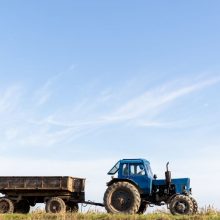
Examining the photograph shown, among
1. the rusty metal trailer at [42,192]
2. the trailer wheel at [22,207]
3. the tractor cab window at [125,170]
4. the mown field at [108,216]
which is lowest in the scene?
the mown field at [108,216]

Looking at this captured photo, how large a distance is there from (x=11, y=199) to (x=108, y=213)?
6.56 metres

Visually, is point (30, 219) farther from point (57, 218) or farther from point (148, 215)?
point (148, 215)

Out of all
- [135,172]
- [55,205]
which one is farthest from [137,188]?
[55,205]

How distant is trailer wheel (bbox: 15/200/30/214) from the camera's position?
93.7 feet

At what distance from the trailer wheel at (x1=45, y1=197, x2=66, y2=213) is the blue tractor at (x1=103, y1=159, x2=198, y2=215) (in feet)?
9.38

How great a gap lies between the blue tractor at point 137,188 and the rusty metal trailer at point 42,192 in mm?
2889

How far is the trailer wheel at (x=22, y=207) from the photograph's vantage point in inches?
1125

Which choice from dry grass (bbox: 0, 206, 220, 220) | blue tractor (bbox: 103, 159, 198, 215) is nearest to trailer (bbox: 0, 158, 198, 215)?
blue tractor (bbox: 103, 159, 198, 215)

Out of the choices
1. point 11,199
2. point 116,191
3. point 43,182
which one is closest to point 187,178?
point 116,191

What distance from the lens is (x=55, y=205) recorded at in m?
27.1

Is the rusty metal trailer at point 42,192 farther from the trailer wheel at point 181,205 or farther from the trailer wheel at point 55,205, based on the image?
the trailer wheel at point 181,205

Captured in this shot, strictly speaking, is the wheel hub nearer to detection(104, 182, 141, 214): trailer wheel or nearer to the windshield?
detection(104, 182, 141, 214): trailer wheel

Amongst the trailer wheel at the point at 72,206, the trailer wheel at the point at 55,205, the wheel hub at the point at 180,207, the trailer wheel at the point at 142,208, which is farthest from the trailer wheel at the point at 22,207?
the wheel hub at the point at 180,207

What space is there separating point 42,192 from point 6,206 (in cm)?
213
